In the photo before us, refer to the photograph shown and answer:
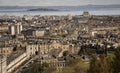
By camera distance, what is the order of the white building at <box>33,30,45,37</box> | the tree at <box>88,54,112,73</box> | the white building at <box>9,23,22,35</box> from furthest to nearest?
1. the white building at <box>9,23,22,35</box>
2. the white building at <box>33,30,45,37</box>
3. the tree at <box>88,54,112,73</box>

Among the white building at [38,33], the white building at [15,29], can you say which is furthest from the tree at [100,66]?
the white building at [15,29]

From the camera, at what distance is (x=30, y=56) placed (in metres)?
17.8

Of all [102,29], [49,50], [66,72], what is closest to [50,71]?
[66,72]

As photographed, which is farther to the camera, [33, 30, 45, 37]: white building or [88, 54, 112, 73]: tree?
[33, 30, 45, 37]: white building

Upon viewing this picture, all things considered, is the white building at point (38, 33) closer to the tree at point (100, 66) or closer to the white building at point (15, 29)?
the white building at point (15, 29)

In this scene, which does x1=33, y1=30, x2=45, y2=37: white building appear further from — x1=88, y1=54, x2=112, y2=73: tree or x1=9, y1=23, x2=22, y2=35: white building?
x1=88, y1=54, x2=112, y2=73: tree

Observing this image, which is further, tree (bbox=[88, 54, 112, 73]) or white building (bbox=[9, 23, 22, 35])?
white building (bbox=[9, 23, 22, 35])

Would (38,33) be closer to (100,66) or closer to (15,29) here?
(15,29)

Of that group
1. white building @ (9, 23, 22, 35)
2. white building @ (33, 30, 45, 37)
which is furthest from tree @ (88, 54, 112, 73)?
white building @ (9, 23, 22, 35)

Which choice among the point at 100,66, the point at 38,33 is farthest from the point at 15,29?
the point at 100,66

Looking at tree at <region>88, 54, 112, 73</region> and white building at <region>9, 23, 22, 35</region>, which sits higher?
tree at <region>88, 54, 112, 73</region>

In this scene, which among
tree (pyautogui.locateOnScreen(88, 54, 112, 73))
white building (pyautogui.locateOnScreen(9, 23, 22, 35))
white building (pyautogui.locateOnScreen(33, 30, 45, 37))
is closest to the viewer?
tree (pyautogui.locateOnScreen(88, 54, 112, 73))

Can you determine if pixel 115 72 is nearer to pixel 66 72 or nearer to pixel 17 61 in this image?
pixel 66 72

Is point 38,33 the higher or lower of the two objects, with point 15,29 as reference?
higher
